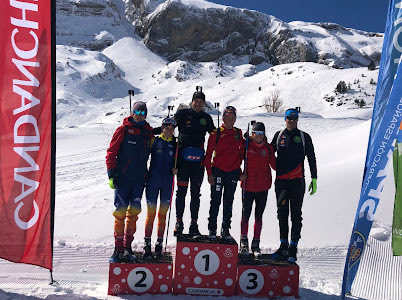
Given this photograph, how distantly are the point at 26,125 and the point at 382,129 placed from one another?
368 centimetres

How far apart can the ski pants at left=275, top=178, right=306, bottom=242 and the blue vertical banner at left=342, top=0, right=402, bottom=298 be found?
0.78 metres

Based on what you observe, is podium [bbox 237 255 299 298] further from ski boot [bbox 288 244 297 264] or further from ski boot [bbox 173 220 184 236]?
ski boot [bbox 173 220 184 236]

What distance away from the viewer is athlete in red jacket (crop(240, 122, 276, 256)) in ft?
14.4

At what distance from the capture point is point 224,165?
438 cm

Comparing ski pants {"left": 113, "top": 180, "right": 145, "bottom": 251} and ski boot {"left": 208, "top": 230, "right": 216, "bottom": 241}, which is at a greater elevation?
ski pants {"left": 113, "top": 180, "right": 145, "bottom": 251}

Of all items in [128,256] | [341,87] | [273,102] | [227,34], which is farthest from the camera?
[227,34]

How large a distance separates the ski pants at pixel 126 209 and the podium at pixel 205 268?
636 millimetres

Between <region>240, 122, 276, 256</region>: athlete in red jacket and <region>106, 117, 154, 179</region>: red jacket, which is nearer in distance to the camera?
<region>106, 117, 154, 179</region>: red jacket

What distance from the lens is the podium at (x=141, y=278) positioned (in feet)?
12.4

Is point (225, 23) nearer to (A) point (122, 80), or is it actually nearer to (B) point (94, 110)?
(A) point (122, 80)

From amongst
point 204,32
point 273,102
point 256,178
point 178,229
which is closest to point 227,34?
point 204,32

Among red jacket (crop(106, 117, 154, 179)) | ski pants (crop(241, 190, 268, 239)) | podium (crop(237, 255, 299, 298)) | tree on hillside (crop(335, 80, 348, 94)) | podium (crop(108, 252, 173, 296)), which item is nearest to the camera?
podium (crop(108, 252, 173, 296))

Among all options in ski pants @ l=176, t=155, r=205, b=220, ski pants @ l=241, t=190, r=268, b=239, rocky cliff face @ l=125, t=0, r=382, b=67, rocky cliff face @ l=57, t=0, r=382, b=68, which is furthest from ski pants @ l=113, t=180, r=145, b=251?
rocky cliff face @ l=125, t=0, r=382, b=67

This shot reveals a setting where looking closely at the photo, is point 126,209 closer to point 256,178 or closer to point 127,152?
point 127,152
